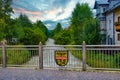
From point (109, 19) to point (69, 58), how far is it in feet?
69.5

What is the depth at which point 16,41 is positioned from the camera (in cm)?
4728

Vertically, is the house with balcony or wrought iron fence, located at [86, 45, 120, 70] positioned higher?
the house with balcony

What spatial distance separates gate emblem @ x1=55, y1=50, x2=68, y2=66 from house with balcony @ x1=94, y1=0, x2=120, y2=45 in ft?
53.3

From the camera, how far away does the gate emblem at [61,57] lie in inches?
596

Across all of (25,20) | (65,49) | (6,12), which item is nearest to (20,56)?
(65,49)

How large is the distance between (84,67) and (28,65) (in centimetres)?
324

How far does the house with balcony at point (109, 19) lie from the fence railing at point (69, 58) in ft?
50.1

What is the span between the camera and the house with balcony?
3169 cm

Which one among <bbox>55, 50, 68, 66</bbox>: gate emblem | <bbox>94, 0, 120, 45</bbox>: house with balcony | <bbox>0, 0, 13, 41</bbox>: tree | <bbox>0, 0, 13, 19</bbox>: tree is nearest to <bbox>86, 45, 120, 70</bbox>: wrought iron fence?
<bbox>55, 50, 68, 66</bbox>: gate emblem

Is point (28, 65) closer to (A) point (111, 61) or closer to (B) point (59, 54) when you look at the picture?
(B) point (59, 54)

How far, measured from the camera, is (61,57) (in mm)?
15203

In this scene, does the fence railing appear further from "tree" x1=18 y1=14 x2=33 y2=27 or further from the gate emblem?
"tree" x1=18 y1=14 x2=33 y2=27

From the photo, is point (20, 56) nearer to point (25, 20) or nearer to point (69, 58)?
point (69, 58)

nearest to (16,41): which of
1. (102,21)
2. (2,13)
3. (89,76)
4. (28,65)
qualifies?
(2,13)
